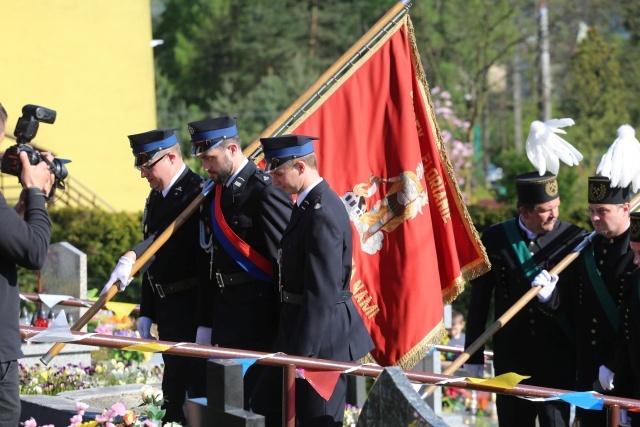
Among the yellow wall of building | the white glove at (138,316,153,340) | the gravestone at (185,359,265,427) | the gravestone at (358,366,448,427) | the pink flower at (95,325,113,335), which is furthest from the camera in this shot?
the yellow wall of building

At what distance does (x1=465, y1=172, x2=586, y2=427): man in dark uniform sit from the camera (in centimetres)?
662

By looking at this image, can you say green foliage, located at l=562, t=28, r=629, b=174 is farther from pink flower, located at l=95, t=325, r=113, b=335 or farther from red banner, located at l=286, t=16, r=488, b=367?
red banner, located at l=286, t=16, r=488, b=367

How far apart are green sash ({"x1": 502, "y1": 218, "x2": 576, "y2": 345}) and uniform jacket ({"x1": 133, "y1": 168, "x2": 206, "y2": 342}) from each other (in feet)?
6.18

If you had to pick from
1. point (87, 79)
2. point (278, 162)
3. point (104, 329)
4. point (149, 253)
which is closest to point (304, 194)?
point (278, 162)

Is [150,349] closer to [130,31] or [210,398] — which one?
[210,398]

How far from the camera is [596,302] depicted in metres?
6.30

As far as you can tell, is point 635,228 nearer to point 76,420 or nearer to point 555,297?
point 555,297

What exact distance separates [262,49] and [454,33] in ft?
40.4

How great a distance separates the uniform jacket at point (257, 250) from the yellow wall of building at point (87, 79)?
14444 millimetres

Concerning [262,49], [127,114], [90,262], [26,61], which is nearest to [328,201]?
[90,262]

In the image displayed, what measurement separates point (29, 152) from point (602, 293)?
3198mm

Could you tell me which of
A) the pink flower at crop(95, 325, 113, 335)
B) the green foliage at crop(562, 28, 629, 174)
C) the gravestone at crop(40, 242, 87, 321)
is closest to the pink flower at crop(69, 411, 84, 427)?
the pink flower at crop(95, 325, 113, 335)

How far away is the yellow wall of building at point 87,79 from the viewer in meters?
20.2

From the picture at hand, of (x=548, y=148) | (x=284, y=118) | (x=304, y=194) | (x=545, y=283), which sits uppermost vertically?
(x=284, y=118)
